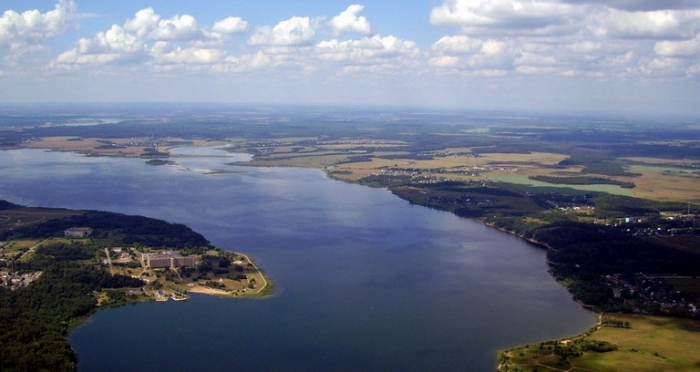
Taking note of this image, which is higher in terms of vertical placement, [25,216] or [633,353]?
[25,216]

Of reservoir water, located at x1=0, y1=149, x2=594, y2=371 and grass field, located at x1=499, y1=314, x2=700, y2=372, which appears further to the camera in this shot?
reservoir water, located at x1=0, y1=149, x2=594, y2=371

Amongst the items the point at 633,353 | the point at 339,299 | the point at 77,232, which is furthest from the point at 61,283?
the point at 633,353

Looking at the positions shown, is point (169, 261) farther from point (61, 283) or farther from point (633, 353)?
point (633, 353)

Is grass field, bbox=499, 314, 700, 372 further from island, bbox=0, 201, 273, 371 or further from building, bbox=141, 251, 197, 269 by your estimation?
building, bbox=141, 251, 197, 269

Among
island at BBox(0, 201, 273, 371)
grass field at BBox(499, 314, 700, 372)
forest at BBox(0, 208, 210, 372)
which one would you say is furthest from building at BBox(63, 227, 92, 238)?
grass field at BBox(499, 314, 700, 372)

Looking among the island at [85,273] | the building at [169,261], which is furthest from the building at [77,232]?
the building at [169,261]
